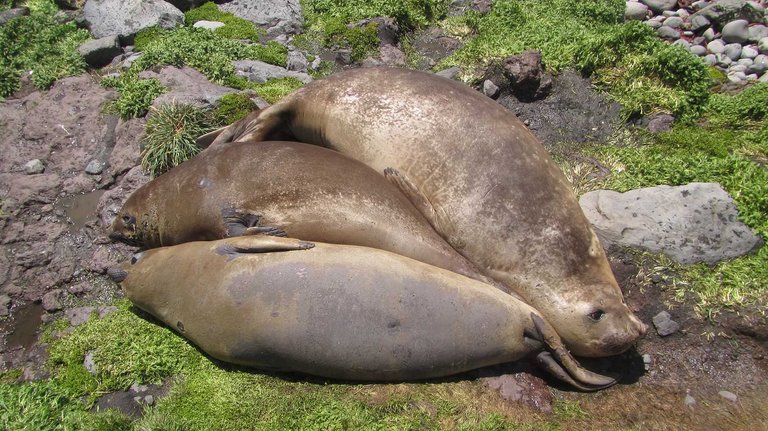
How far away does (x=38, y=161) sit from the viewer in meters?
6.92

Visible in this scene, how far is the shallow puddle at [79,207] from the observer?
6404mm

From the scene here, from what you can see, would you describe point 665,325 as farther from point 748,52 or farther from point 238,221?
point 748,52

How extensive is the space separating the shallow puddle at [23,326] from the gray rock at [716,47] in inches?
357

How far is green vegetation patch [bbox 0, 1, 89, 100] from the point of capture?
26.2ft

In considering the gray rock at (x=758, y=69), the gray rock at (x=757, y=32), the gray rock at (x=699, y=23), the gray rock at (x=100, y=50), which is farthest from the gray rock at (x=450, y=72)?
the gray rock at (x=100, y=50)

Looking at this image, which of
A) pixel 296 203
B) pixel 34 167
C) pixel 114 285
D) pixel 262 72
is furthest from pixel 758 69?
pixel 34 167

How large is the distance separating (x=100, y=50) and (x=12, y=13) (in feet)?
8.01

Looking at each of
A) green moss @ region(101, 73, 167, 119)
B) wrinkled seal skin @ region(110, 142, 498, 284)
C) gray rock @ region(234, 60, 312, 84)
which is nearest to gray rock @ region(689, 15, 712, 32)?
gray rock @ region(234, 60, 312, 84)

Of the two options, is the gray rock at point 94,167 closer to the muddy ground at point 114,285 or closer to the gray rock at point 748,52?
the muddy ground at point 114,285

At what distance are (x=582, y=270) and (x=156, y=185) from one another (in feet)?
12.7

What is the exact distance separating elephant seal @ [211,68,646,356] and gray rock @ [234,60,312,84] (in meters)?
2.78

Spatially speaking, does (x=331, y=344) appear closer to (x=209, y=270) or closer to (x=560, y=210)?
(x=209, y=270)

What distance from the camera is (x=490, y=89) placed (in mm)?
7594

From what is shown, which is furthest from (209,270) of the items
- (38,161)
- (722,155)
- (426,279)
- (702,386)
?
(722,155)
